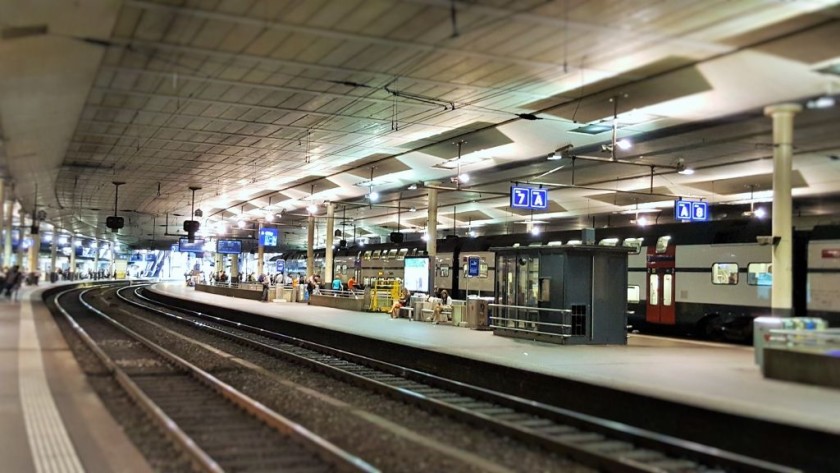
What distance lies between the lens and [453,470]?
7.15 metres

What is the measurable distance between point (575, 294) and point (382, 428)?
27.8 feet

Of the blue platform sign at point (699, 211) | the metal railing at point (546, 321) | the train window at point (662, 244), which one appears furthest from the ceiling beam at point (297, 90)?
the blue platform sign at point (699, 211)

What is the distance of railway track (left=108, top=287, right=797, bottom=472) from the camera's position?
24.3 ft

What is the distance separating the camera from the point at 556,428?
939cm

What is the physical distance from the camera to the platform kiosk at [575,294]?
1639 centimetres

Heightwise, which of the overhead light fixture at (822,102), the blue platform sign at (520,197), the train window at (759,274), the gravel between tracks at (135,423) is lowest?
the gravel between tracks at (135,423)

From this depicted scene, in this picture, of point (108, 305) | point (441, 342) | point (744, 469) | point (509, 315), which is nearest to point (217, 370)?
point (441, 342)

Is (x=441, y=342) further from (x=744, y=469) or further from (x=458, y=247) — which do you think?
(x=458, y=247)

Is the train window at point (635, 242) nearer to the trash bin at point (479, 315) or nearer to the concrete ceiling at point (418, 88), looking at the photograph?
the concrete ceiling at point (418, 88)

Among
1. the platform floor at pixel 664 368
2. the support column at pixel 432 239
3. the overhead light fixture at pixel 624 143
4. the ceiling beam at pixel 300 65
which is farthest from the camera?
the support column at pixel 432 239

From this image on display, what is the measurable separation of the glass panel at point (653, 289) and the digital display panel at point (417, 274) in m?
8.61

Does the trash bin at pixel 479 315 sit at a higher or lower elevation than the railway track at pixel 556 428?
higher

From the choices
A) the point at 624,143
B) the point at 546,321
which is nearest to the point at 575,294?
the point at 546,321

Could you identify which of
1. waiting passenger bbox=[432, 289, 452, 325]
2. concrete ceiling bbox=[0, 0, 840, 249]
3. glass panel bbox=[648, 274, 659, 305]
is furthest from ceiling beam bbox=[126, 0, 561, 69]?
waiting passenger bbox=[432, 289, 452, 325]
